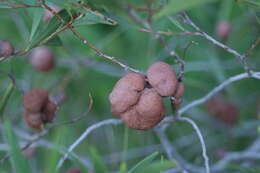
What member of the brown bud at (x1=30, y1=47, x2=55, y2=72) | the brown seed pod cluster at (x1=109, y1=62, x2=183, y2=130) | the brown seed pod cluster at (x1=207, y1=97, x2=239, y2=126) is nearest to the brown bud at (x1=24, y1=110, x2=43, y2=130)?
the brown seed pod cluster at (x1=109, y1=62, x2=183, y2=130)

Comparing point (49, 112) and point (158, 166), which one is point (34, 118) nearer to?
point (49, 112)

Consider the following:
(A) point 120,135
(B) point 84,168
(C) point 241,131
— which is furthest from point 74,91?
(B) point 84,168

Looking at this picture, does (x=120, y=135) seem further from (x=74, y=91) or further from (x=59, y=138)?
(x=59, y=138)

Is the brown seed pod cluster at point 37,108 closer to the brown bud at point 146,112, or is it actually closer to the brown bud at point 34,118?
the brown bud at point 34,118

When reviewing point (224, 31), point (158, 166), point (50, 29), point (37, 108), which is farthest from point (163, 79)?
point (224, 31)

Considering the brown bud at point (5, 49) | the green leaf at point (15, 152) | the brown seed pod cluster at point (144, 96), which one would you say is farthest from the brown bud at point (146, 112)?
the brown bud at point (5, 49)

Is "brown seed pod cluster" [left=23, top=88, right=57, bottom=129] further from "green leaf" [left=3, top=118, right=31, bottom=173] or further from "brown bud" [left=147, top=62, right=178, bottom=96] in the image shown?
"brown bud" [left=147, top=62, right=178, bottom=96]
